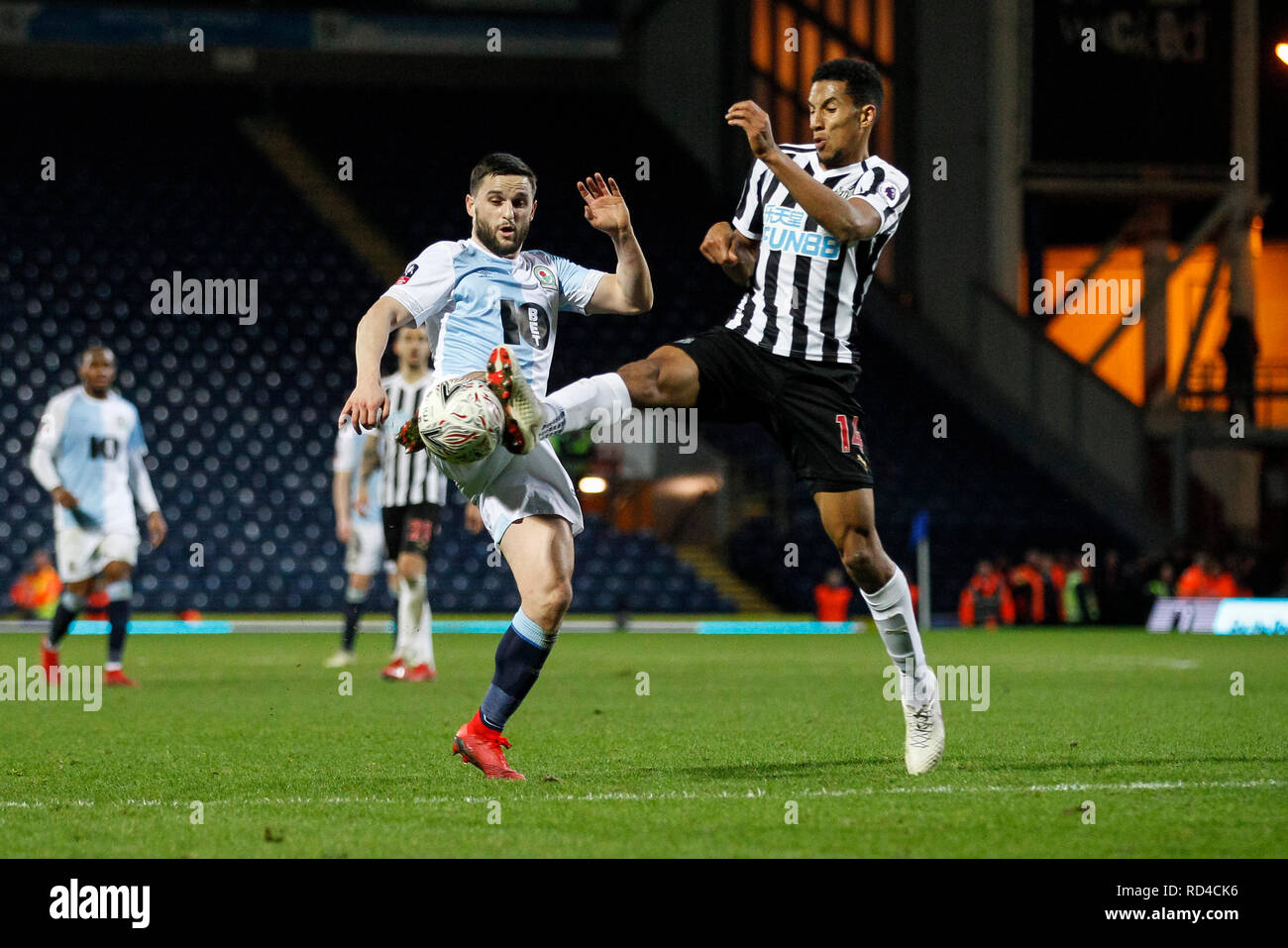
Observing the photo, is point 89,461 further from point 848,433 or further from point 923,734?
point 923,734

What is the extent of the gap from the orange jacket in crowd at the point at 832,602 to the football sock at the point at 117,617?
12599mm

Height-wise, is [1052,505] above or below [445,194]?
below

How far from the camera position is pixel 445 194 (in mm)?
27734

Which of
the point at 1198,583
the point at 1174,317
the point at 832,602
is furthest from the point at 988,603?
the point at 1174,317

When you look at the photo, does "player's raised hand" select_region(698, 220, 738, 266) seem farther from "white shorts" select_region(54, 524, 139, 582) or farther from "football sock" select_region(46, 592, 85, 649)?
"football sock" select_region(46, 592, 85, 649)

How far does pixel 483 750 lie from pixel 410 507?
5.55m

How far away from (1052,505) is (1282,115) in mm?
8766

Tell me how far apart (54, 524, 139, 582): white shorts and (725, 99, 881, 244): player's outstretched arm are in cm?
674

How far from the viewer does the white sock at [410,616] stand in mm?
11133

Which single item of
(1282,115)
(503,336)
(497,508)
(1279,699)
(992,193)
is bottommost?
(1279,699)

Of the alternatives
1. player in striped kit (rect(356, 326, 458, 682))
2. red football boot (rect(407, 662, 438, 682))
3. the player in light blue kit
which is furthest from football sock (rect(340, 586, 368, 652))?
the player in light blue kit

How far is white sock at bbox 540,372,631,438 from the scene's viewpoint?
5352 millimetres

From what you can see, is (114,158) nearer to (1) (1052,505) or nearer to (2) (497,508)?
(1) (1052,505)
